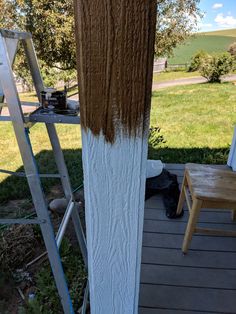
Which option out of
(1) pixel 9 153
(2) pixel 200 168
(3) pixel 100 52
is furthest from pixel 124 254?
(1) pixel 9 153

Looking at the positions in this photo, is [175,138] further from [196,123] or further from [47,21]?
[47,21]

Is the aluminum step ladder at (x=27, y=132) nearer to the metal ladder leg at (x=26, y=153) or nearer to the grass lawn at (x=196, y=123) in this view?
the metal ladder leg at (x=26, y=153)

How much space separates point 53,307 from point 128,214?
3.75 ft

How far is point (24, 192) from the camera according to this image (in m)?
2.81

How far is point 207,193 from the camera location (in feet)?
5.39

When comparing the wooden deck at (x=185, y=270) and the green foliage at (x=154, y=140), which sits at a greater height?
the wooden deck at (x=185, y=270)

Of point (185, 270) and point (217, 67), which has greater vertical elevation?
point (185, 270)

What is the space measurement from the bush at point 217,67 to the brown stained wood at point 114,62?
934cm

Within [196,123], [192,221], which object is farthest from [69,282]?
[196,123]

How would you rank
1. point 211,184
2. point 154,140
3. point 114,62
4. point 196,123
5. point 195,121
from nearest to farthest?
point 114,62 < point 211,184 < point 154,140 < point 196,123 < point 195,121

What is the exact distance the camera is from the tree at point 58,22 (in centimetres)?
536

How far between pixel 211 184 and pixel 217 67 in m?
8.39

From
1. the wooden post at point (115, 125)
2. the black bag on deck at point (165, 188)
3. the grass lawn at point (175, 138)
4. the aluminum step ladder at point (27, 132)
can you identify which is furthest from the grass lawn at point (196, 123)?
the wooden post at point (115, 125)

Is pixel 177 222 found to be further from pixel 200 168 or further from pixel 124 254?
pixel 124 254
